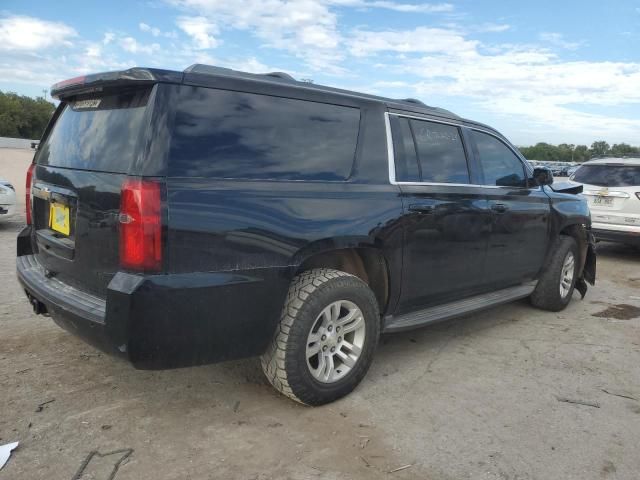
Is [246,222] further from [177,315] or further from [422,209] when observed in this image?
[422,209]

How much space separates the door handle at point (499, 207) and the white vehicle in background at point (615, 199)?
16.7ft

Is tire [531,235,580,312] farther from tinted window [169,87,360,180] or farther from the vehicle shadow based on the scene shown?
the vehicle shadow

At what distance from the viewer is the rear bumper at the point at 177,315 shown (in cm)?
258

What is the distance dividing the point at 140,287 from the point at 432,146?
239 cm

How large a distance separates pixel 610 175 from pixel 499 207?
221 inches

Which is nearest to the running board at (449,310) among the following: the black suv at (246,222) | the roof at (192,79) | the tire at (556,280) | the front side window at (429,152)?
the black suv at (246,222)

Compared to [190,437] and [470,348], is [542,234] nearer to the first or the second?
[470,348]

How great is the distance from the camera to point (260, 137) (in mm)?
2994

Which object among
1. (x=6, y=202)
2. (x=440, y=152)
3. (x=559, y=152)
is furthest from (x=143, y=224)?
(x=559, y=152)

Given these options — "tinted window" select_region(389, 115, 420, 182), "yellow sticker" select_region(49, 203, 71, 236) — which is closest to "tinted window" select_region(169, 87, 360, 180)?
"tinted window" select_region(389, 115, 420, 182)

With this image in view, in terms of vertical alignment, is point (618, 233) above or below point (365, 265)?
below

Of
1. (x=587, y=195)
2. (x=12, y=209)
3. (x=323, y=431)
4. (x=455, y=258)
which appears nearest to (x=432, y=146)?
(x=455, y=258)

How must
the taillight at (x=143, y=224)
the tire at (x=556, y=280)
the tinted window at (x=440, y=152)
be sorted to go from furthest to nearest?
the tire at (x=556, y=280), the tinted window at (x=440, y=152), the taillight at (x=143, y=224)

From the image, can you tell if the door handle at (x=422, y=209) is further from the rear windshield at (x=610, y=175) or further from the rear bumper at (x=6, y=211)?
the rear bumper at (x=6, y=211)
